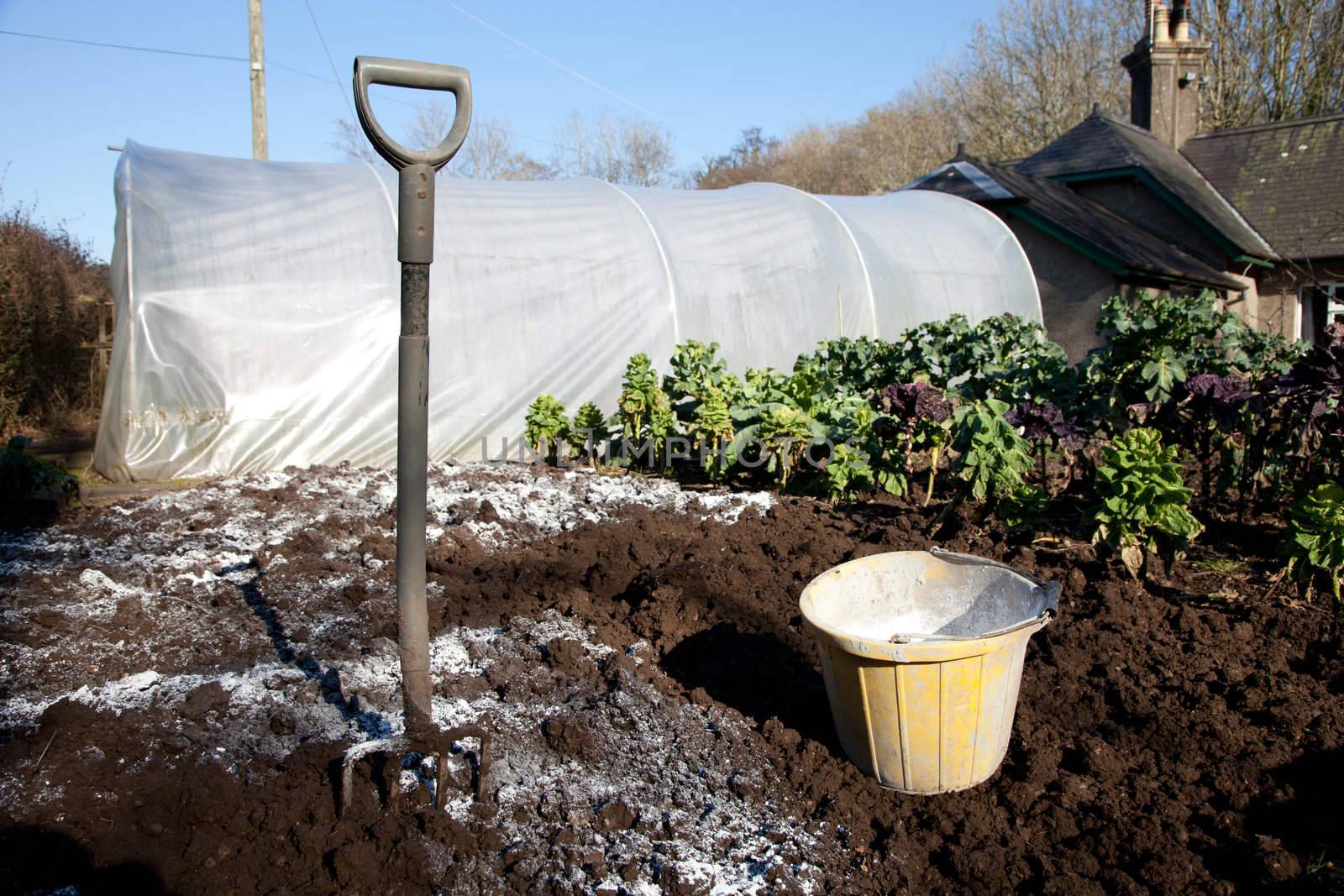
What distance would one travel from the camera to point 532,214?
9344 millimetres

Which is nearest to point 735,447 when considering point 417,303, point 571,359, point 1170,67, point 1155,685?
point 571,359

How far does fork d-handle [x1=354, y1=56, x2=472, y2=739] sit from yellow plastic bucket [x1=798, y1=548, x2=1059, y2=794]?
3.81 feet

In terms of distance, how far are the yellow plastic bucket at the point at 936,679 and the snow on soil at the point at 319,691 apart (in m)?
0.36

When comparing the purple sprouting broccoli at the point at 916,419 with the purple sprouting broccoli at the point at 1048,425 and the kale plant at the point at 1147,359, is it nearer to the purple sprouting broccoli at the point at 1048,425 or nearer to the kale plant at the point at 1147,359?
the purple sprouting broccoli at the point at 1048,425

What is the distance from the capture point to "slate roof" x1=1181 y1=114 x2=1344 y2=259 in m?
17.4

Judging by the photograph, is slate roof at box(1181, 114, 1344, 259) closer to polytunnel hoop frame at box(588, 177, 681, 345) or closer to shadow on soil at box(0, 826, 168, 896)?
polytunnel hoop frame at box(588, 177, 681, 345)

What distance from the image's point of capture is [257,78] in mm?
13102

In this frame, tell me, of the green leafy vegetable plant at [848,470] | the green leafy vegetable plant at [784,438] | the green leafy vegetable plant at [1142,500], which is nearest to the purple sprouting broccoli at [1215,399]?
the green leafy vegetable plant at [1142,500]

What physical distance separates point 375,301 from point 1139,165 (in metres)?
14.4

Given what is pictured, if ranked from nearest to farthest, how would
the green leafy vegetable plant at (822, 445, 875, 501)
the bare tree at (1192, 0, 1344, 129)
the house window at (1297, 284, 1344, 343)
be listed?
the green leafy vegetable plant at (822, 445, 875, 501) < the house window at (1297, 284, 1344, 343) < the bare tree at (1192, 0, 1344, 129)

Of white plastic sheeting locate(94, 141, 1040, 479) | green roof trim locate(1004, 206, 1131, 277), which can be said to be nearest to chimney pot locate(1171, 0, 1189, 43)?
green roof trim locate(1004, 206, 1131, 277)

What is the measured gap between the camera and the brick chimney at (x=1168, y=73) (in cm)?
1955

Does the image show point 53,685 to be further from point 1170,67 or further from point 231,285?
point 1170,67

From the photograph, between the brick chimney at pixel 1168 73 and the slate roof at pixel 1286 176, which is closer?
the slate roof at pixel 1286 176
